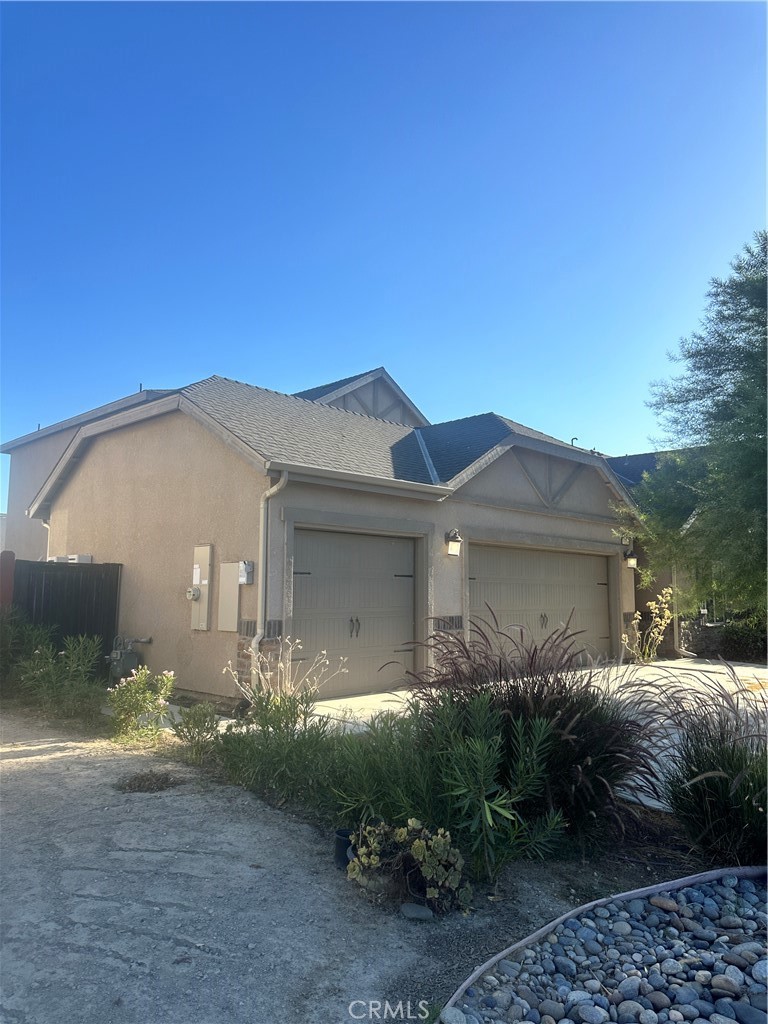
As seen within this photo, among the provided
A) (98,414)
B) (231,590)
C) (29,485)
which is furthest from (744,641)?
(29,485)

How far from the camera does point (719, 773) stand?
10.7ft

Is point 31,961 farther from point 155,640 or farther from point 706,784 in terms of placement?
point 155,640

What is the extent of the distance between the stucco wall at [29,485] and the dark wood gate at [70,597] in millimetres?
8690

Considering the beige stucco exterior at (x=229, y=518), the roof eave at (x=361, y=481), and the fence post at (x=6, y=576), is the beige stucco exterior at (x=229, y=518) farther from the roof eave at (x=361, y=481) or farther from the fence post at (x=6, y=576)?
the fence post at (x=6, y=576)

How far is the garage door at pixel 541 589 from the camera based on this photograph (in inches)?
420

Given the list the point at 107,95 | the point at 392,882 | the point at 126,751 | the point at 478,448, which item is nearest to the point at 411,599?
the point at 478,448

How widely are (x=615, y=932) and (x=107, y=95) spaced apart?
8.43m

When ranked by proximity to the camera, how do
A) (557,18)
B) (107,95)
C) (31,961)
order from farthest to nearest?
1. (107,95)
2. (557,18)
3. (31,961)

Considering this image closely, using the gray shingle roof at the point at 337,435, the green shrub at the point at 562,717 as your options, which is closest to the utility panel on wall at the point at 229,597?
the gray shingle roof at the point at 337,435

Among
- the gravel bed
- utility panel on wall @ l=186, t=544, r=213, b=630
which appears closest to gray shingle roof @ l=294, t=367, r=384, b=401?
utility panel on wall @ l=186, t=544, r=213, b=630

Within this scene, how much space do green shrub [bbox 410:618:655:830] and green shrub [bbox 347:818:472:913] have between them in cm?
68

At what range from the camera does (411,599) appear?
31.2 ft

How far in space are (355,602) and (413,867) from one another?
580 centimetres

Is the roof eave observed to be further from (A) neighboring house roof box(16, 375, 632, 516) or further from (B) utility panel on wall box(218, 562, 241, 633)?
(B) utility panel on wall box(218, 562, 241, 633)
